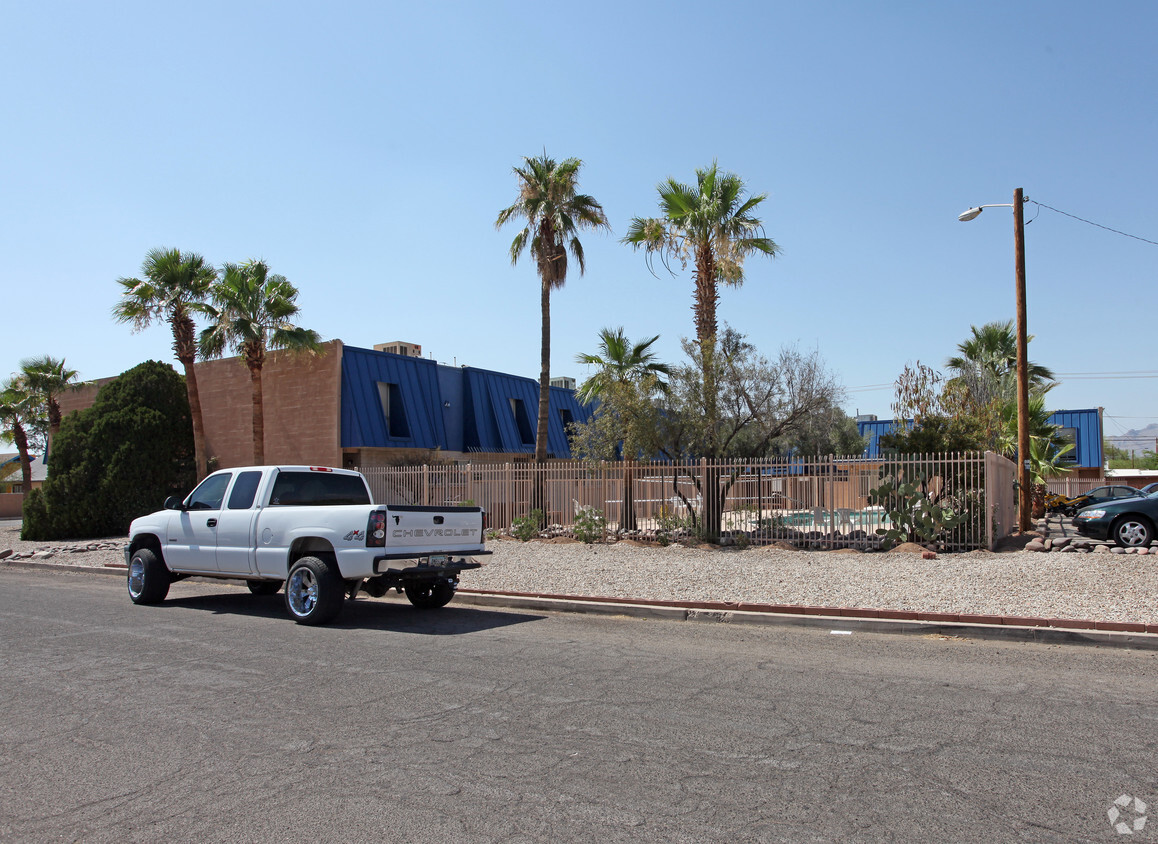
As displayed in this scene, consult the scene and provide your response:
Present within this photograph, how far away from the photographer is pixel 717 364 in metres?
18.6

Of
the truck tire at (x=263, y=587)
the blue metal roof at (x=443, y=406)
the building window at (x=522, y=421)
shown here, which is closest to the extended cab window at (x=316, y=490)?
the truck tire at (x=263, y=587)

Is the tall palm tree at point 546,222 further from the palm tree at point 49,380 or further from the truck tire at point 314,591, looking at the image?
the palm tree at point 49,380

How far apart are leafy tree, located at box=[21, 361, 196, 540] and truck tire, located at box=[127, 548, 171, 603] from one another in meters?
14.2

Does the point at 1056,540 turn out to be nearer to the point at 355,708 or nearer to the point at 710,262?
the point at 710,262

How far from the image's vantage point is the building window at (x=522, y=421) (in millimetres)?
30484

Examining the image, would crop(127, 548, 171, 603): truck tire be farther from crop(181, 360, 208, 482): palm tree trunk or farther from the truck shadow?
crop(181, 360, 208, 482): palm tree trunk

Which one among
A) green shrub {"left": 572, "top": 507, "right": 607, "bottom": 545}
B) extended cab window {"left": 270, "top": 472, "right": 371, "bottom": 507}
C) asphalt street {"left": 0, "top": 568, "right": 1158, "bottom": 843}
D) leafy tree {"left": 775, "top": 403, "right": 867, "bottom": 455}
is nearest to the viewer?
asphalt street {"left": 0, "top": 568, "right": 1158, "bottom": 843}

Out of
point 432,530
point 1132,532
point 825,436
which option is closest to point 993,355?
point 825,436

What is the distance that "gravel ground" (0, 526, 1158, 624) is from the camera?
10133 mm

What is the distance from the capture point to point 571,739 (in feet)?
17.3

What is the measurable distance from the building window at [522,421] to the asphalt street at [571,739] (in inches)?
844

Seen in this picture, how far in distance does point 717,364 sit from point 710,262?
3052 millimetres

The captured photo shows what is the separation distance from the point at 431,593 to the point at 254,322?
50.3 feet

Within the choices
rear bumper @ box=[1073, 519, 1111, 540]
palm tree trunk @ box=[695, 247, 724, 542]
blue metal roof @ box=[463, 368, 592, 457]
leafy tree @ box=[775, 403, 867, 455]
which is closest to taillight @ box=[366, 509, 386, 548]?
palm tree trunk @ box=[695, 247, 724, 542]
